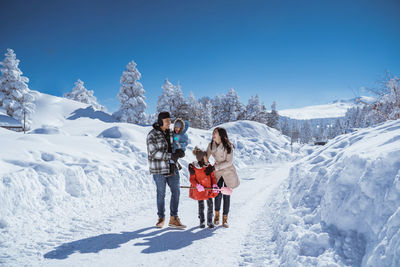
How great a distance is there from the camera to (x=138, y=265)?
338 cm

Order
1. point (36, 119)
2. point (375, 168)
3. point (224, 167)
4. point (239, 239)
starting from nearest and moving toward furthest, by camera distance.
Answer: point (375, 168), point (239, 239), point (224, 167), point (36, 119)

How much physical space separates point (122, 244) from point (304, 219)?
3.11m

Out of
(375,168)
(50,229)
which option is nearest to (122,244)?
(50,229)

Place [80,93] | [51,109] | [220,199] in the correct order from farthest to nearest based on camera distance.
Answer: [80,93], [51,109], [220,199]

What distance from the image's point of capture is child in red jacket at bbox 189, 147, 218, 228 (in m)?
4.86

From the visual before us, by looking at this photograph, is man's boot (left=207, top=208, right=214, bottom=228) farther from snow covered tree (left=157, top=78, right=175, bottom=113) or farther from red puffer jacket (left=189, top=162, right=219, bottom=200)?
snow covered tree (left=157, top=78, right=175, bottom=113)

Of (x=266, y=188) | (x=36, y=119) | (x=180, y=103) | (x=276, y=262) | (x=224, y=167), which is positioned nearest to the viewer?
(x=276, y=262)

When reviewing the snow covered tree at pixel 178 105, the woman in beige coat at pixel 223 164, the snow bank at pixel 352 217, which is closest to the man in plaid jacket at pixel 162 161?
the woman in beige coat at pixel 223 164

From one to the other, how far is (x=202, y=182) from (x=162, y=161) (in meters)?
0.99

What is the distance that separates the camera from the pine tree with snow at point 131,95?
3638 cm

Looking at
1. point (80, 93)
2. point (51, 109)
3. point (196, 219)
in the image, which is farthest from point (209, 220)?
point (80, 93)

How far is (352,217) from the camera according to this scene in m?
2.84

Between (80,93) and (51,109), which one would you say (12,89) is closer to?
(51,109)

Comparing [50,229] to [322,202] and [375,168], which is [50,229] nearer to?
[322,202]
